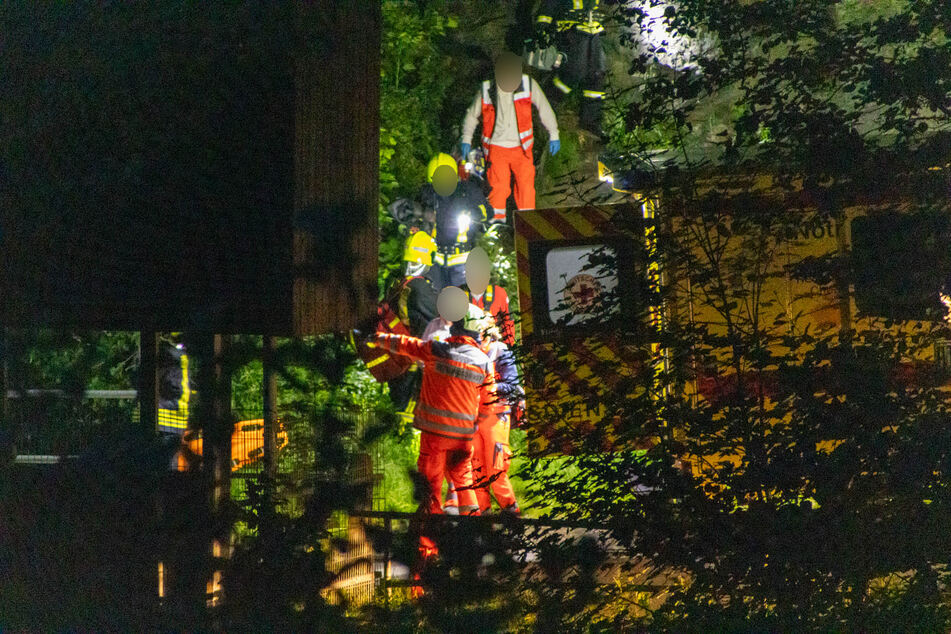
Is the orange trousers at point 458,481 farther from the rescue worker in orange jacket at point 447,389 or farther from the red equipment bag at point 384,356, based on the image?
the rescue worker in orange jacket at point 447,389

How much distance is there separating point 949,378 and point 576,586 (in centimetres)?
160

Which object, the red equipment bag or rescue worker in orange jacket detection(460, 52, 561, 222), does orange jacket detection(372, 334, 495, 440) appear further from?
rescue worker in orange jacket detection(460, 52, 561, 222)

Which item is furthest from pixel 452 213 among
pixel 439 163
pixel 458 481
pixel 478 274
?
pixel 458 481

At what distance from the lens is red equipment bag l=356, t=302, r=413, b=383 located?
4.20 meters

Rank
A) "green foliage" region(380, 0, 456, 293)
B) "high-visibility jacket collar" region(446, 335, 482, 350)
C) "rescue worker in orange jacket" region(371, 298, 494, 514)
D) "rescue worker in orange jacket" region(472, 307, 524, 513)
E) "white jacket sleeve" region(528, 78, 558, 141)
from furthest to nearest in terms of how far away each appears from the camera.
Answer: "green foliage" region(380, 0, 456, 293)
"white jacket sleeve" region(528, 78, 558, 141)
"high-visibility jacket collar" region(446, 335, 482, 350)
"rescue worker in orange jacket" region(371, 298, 494, 514)
"rescue worker in orange jacket" region(472, 307, 524, 513)

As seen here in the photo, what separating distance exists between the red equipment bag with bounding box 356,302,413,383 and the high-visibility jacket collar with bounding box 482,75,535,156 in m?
3.76

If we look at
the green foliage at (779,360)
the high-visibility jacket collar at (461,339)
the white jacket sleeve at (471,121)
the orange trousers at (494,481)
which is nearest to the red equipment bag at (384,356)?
the high-visibility jacket collar at (461,339)

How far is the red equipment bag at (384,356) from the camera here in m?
4.20

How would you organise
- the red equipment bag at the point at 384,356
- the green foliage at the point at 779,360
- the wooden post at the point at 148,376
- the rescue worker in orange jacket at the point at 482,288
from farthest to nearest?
the rescue worker in orange jacket at the point at 482,288, the wooden post at the point at 148,376, the red equipment bag at the point at 384,356, the green foliage at the point at 779,360

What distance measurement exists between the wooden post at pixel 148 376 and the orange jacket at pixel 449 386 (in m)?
1.42

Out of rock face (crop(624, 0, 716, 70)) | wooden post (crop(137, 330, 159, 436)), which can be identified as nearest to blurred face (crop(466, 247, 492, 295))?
wooden post (crop(137, 330, 159, 436))

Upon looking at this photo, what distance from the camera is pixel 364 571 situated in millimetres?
3709

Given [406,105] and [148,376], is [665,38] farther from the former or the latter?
[406,105]

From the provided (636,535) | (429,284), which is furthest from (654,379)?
(429,284)
